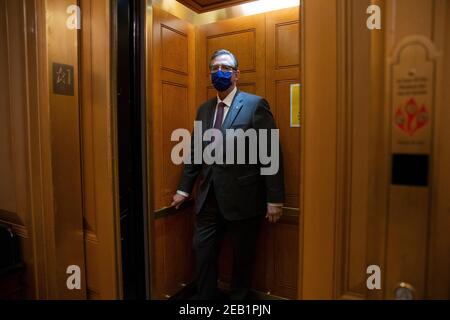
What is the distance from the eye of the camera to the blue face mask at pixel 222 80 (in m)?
1.72

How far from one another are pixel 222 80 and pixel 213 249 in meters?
1.07

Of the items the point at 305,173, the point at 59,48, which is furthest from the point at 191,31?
the point at 305,173

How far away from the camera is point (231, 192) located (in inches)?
66.4

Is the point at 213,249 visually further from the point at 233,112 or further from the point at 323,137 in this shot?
the point at 323,137

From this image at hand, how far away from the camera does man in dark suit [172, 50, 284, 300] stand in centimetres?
168

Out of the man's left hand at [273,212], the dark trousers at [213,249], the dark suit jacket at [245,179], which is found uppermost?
the dark suit jacket at [245,179]

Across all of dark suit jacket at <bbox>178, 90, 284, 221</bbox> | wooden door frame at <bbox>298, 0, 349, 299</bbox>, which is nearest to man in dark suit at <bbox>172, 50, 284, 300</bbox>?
dark suit jacket at <bbox>178, 90, 284, 221</bbox>

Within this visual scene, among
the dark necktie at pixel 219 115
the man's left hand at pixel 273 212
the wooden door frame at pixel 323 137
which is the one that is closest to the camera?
the wooden door frame at pixel 323 137

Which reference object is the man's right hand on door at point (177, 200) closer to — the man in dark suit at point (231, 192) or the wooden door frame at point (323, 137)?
the man in dark suit at point (231, 192)

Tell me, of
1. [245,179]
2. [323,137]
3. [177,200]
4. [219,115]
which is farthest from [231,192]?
[323,137]

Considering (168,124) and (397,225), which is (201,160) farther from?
(397,225)

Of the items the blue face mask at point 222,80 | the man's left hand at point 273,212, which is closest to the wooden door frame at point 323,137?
the man's left hand at point 273,212

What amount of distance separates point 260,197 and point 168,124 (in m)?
0.75

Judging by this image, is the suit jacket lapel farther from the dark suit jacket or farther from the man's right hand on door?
the man's right hand on door
